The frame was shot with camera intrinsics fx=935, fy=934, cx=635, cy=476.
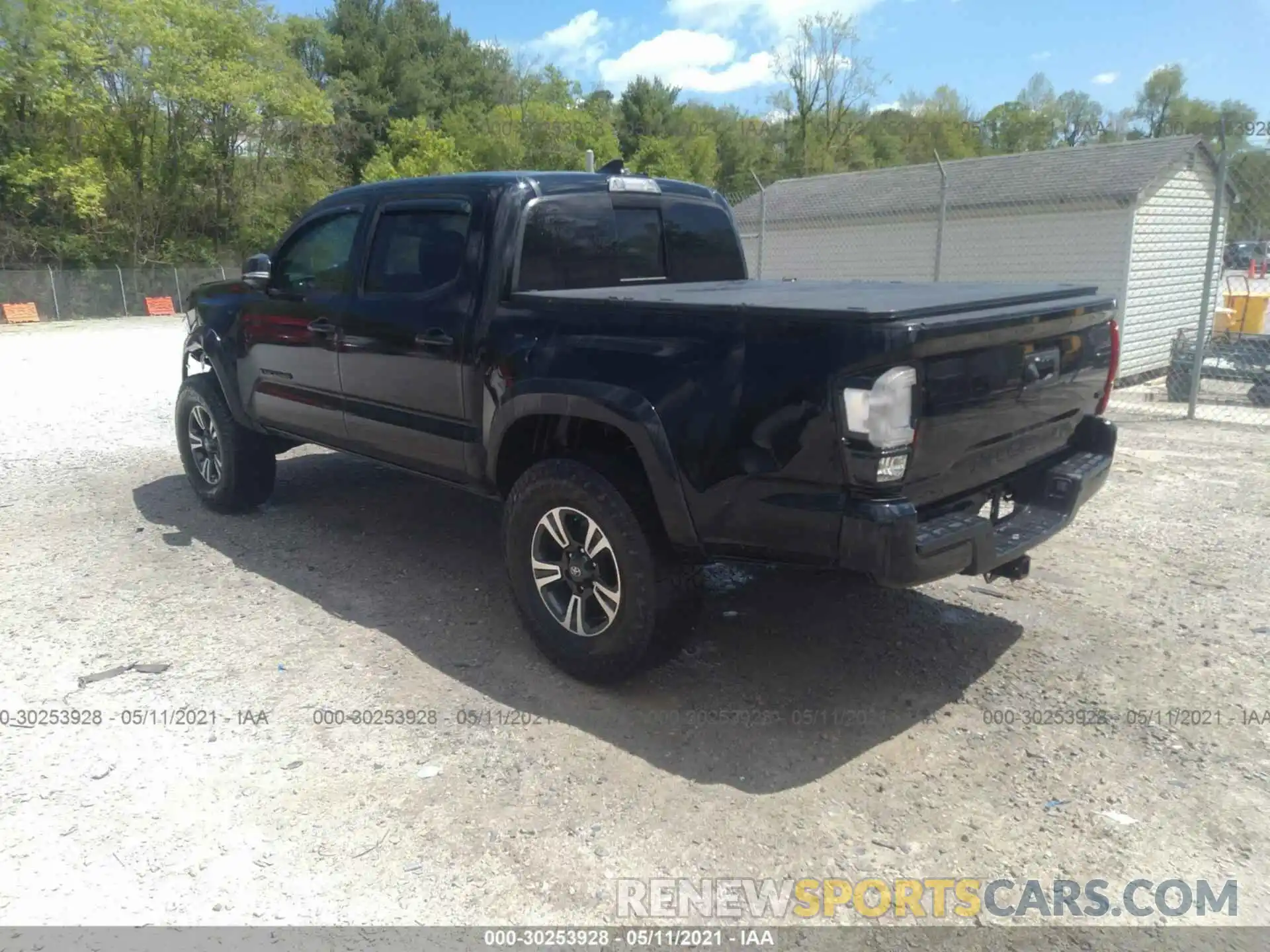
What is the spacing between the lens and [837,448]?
2.84m

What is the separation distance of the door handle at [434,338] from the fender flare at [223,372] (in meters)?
1.96

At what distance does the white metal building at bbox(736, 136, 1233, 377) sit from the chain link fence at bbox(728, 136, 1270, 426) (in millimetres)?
24

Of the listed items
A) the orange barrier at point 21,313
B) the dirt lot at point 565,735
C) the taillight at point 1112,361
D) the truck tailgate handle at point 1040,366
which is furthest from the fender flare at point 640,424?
the orange barrier at point 21,313

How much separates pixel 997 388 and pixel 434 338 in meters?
2.38

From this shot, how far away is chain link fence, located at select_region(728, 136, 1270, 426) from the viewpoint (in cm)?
1137

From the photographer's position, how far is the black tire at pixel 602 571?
3.44 m

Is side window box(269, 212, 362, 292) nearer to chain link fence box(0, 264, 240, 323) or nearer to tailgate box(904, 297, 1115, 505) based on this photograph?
tailgate box(904, 297, 1115, 505)

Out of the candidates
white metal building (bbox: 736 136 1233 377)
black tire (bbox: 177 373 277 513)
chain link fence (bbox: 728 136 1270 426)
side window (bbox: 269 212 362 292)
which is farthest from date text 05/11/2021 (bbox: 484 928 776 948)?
→ white metal building (bbox: 736 136 1233 377)

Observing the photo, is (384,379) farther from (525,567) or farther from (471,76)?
(471,76)

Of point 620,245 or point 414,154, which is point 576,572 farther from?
point 414,154

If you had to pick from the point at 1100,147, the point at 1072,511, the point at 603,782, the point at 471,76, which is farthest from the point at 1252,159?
the point at 471,76

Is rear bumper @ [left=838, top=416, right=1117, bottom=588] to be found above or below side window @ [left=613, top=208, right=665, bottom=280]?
below

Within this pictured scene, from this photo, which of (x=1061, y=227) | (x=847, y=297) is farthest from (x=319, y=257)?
(x=1061, y=227)

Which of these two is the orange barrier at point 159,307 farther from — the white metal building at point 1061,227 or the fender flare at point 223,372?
the fender flare at point 223,372
